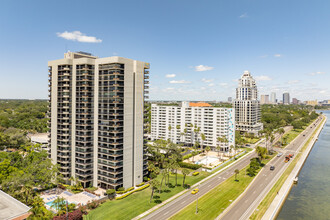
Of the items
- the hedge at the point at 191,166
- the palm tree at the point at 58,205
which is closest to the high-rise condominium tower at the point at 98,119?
the palm tree at the point at 58,205

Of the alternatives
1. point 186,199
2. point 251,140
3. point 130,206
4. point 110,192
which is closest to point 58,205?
point 110,192

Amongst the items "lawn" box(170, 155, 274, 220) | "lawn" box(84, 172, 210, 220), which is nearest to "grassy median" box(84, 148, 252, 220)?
"lawn" box(84, 172, 210, 220)

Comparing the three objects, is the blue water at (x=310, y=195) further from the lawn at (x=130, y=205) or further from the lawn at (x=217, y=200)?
the lawn at (x=130, y=205)

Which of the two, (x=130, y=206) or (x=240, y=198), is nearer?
(x=130, y=206)

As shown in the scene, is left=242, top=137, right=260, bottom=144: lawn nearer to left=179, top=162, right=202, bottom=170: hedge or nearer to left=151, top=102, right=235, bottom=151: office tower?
left=151, top=102, right=235, bottom=151: office tower

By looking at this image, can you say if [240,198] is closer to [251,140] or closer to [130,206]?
[130,206]

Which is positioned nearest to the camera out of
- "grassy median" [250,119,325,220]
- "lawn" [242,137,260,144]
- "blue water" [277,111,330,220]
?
"grassy median" [250,119,325,220]

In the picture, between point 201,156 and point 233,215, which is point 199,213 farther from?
point 201,156
